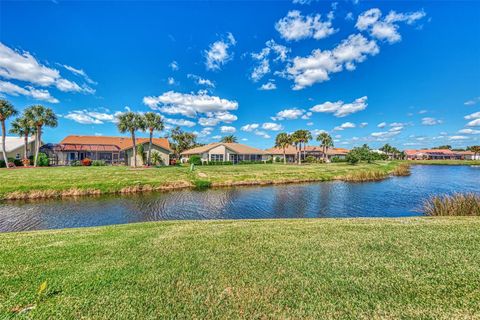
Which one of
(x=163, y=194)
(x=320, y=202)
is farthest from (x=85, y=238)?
(x=320, y=202)

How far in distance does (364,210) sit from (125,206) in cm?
1555

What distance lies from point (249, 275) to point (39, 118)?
4285 cm

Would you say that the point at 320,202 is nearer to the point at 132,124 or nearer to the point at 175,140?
the point at 132,124

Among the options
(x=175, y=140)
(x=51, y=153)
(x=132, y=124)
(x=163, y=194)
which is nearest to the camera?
(x=163, y=194)

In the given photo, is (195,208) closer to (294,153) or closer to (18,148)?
(18,148)

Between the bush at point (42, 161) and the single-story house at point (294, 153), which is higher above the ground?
the single-story house at point (294, 153)

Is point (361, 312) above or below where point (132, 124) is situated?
below

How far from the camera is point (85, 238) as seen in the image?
641 centimetres

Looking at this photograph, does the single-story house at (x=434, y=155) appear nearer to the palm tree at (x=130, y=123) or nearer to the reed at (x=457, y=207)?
the reed at (x=457, y=207)

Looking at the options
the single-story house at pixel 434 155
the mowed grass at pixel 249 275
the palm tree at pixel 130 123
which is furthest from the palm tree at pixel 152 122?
the single-story house at pixel 434 155

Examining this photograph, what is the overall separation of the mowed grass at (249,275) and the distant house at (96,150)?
35.7 meters

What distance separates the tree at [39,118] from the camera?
3262cm

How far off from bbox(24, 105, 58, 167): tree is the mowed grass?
36.3 m

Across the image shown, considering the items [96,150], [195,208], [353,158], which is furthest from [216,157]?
[195,208]
